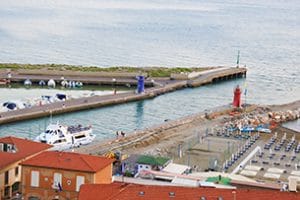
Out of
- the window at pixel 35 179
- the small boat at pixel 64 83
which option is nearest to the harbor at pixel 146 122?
the window at pixel 35 179

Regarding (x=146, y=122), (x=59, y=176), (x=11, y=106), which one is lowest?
(x=146, y=122)

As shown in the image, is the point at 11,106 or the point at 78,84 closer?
the point at 11,106

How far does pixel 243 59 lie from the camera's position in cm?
7519

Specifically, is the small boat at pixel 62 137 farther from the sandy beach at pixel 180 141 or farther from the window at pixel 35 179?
the window at pixel 35 179

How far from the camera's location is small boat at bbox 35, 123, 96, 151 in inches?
1240

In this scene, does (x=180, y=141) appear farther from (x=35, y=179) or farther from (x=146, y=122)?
Answer: (x=35, y=179)

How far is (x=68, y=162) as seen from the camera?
2116cm

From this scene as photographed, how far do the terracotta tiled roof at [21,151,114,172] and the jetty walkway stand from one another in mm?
15335

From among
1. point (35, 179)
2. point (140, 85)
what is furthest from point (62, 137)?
point (140, 85)

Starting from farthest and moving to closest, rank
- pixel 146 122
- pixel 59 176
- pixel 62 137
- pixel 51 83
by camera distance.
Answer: pixel 51 83 < pixel 146 122 < pixel 62 137 < pixel 59 176

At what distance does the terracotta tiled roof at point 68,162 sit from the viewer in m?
20.9

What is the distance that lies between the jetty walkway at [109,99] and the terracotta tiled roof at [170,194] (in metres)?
19.2

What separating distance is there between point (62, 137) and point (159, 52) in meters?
47.2

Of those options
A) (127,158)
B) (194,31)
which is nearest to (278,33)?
(194,31)
